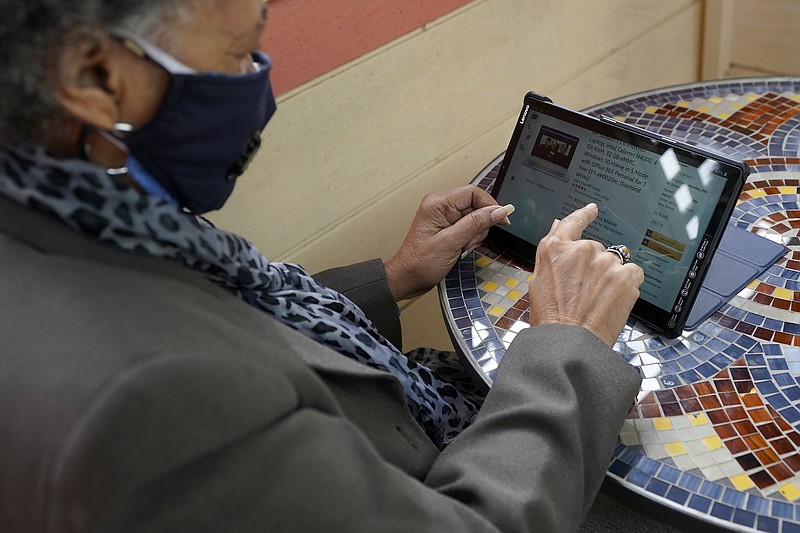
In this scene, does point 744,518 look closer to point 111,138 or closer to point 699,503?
point 699,503

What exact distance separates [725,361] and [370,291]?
1.98 feet

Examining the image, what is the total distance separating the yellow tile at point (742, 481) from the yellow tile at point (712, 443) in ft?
0.15

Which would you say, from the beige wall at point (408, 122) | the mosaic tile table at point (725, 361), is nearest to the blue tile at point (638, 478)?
the mosaic tile table at point (725, 361)

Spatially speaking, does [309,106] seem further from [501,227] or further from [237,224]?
[501,227]

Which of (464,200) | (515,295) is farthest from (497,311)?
(464,200)

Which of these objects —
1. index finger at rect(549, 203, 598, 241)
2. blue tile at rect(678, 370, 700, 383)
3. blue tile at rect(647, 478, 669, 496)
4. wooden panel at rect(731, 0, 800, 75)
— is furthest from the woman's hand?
wooden panel at rect(731, 0, 800, 75)

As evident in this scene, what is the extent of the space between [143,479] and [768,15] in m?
2.73

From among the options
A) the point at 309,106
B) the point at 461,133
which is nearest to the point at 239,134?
the point at 309,106

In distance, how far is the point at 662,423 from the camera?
96 cm

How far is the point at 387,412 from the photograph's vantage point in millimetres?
939

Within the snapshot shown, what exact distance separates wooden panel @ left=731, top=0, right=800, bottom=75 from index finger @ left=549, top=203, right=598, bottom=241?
6.30ft

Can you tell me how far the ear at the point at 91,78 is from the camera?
2.31 feet

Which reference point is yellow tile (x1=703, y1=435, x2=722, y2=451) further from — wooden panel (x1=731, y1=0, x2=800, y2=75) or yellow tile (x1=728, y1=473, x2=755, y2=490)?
wooden panel (x1=731, y1=0, x2=800, y2=75)

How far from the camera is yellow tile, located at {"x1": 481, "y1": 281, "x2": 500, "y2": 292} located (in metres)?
1.24
